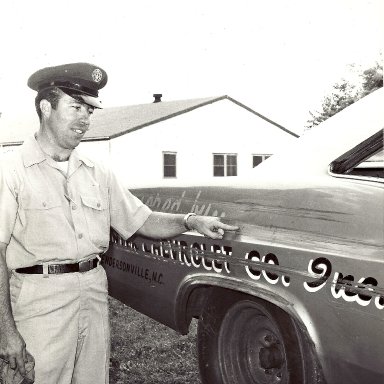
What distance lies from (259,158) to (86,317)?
720 inches

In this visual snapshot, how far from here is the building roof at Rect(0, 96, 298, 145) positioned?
52.6 ft

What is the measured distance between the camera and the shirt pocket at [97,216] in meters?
2.68

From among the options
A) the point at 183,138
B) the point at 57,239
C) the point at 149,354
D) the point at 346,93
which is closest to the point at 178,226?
the point at 57,239

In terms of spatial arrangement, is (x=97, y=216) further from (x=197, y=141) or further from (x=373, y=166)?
(x=197, y=141)

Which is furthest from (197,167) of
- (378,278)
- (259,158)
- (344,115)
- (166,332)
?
(378,278)

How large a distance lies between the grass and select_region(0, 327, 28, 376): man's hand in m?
1.50

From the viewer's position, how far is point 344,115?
3.32 meters

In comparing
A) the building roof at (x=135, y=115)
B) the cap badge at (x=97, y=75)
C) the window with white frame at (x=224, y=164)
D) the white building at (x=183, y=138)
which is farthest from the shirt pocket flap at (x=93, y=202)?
the window with white frame at (x=224, y=164)

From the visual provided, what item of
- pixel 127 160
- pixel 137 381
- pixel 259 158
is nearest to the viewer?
pixel 137 381

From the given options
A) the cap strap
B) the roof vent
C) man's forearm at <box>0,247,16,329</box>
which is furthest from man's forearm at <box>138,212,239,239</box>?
the roof vent

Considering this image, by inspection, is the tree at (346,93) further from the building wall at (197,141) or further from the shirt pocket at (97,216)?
the shirt pocket at (97,216)

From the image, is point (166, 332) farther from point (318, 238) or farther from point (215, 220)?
point (318, 238)

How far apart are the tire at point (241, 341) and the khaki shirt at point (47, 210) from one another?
645mm

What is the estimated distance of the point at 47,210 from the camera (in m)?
2.53
